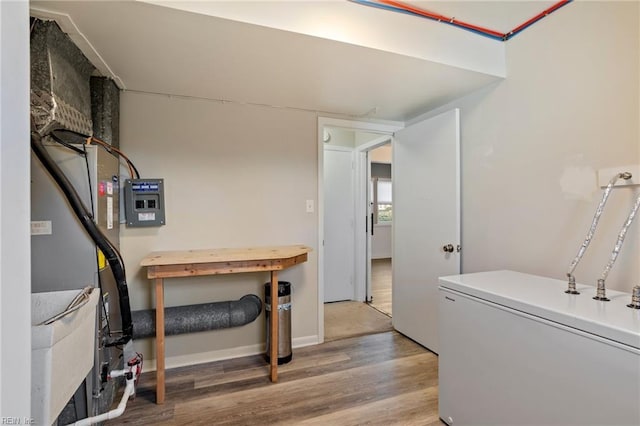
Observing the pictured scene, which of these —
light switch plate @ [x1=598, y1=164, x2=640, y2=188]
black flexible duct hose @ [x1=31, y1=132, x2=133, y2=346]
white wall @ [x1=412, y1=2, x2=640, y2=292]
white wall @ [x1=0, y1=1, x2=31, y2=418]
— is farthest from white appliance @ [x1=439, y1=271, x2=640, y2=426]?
black flexible duct hose @ [x1=31, y1=132, x2=133, y2=346]

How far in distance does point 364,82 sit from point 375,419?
7.30ft

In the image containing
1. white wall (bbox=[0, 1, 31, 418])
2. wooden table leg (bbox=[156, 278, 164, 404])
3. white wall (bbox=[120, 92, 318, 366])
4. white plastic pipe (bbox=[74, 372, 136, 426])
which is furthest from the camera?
white wall (bbox=[120, 92, 318, 366])

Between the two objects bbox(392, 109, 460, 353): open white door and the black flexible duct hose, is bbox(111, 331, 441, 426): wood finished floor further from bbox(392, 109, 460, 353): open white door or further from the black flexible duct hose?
the black flexible duct hose

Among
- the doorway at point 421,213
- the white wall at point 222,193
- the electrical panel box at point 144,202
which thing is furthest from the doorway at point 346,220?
the electrical panel box at point 144,202

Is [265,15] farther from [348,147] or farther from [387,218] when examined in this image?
[387,218]

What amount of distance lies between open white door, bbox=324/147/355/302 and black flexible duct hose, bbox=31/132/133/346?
8.28 feet

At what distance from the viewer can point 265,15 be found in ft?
4.94

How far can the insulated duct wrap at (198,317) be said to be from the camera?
2197 mm

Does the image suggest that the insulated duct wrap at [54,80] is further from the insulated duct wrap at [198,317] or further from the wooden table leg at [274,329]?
the wooden table leg at [274,329]

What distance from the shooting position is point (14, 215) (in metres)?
0.60

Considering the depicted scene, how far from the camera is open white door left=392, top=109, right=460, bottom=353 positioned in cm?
244

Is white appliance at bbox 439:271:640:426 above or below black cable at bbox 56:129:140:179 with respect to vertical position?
below

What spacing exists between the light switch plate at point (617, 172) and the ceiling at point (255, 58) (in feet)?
3.13

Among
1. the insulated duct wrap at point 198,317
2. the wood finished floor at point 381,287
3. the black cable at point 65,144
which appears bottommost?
the wood finished floor at point 381,287
